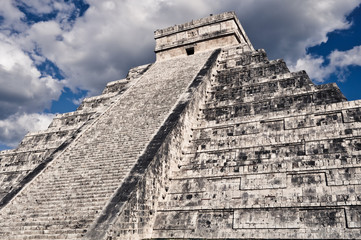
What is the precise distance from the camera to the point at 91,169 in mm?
8547

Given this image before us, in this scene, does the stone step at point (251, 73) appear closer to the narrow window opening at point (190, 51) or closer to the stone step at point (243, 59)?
the stone step at point (243, 59)

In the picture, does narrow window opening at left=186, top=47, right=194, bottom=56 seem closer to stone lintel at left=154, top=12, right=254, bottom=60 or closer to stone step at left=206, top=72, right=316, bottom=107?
stone lintel at left=154, top=12, right=254, bottom=60

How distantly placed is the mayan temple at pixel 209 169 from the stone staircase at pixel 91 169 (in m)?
0.03

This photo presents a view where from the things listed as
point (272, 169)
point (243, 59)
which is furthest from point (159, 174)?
point (243, 59)

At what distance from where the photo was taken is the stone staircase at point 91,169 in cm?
714

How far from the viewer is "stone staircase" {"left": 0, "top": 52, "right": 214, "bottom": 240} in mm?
7141

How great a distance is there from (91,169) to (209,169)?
3.12 meters

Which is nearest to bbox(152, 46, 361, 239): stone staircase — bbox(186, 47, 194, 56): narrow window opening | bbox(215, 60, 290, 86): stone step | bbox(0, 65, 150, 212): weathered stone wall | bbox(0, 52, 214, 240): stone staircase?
bbox(215, 60, 290, 86): stone step

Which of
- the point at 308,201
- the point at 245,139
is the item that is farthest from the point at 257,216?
the point at 245,139

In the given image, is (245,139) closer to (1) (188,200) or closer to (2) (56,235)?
(1) (188,200)

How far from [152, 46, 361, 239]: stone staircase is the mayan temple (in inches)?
1.0

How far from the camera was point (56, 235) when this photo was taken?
6738mm

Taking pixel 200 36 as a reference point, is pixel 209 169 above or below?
below

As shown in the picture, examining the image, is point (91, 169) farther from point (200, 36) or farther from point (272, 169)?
point (200, 36)
